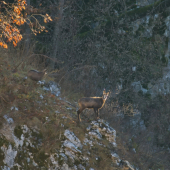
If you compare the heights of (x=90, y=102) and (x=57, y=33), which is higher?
(x=57, y=33)

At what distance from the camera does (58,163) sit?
251 inches

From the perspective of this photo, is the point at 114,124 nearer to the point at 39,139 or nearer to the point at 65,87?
the point at 65,87

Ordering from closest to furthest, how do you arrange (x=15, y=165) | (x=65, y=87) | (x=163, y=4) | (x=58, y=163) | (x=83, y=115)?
(x=15, y=165) < (x=58, y=163) < (x=83, y=115) < (x=65, y=87) < (x=163, y=4)

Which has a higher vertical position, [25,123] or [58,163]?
[25,123]

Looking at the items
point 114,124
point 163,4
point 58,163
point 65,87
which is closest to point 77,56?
point 65,87

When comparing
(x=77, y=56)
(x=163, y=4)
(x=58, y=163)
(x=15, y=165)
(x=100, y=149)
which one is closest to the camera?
(x=15, y=165)

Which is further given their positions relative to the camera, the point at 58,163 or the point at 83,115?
the point at 83,115

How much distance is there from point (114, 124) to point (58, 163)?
4.66 m

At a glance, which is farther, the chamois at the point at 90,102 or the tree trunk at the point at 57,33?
the tree trunk at the point at 57,33

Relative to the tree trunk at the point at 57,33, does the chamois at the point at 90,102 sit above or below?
below

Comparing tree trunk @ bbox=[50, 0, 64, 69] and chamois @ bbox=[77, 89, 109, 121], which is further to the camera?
tree trunk @ bbox=[50, 0, 64, 69]

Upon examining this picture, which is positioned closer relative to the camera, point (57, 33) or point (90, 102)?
point (90, 102)

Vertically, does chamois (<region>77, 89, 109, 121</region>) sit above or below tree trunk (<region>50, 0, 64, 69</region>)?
below

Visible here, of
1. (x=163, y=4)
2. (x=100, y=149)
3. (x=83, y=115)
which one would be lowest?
(x=100, y=149)
